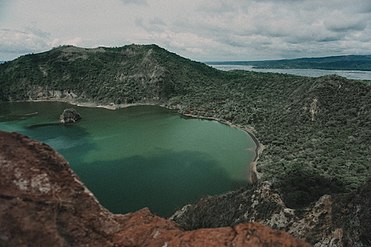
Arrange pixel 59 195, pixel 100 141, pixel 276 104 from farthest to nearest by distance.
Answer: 1. pixel 276 104
2. pixel 100 141
3. pixel 59 195

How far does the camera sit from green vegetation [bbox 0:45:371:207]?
61250 millimetres

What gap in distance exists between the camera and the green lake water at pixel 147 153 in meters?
55.8

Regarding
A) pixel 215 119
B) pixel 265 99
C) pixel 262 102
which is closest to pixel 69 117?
pixel 215 119

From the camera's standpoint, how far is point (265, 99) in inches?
5546

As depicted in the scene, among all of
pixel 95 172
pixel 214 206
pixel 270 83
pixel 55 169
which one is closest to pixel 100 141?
pixel 95 172

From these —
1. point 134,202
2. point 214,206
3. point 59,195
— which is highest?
point 59,195

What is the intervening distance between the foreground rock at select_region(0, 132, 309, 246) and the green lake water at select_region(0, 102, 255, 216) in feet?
122

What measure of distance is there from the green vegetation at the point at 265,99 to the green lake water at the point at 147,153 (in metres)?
7.92

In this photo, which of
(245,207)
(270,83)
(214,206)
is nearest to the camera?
(245,207)

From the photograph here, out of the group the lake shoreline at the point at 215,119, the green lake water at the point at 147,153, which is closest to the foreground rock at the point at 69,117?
the green lake water at the point at 147,153

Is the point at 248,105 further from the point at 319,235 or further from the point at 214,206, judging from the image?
the point at 319,235

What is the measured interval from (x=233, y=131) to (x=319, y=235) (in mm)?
72379

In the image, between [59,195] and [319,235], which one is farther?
[319,235]

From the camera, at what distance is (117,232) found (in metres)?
12.8
